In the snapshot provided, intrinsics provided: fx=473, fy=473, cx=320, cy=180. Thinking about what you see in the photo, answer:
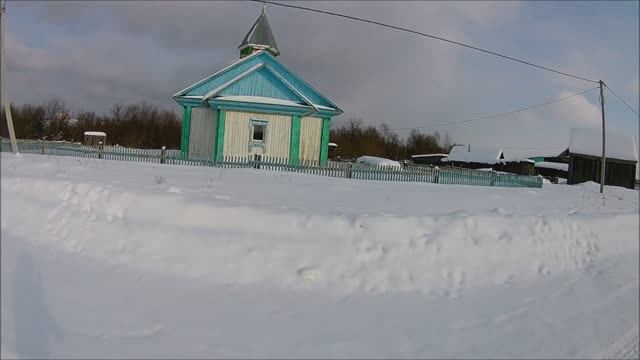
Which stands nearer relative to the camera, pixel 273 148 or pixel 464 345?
pixel 464 345

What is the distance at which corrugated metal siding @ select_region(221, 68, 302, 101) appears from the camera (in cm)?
1995

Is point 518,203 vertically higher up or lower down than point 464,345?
higher up

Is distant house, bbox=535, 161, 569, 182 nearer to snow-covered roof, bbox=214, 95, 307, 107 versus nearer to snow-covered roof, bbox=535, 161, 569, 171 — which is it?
snow-covered roof, bbox=535, 161, 569, 171

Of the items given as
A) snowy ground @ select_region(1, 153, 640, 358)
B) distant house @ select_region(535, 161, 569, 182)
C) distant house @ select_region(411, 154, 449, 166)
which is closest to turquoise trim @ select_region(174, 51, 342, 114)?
snowy ground @ select_region(1, 153, 640, 358)

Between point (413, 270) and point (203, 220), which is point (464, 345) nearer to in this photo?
point (413, 270)

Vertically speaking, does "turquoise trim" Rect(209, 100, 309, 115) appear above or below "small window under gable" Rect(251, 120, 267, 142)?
above

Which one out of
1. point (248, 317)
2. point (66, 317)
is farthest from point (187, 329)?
point (66, 317)

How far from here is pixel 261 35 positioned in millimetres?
25453

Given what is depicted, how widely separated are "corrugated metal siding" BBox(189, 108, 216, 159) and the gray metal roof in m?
6.81

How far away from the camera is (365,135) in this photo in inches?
3083

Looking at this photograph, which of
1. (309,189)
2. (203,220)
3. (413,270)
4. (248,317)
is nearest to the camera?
(248,317)

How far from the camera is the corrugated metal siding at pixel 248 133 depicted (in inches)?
760

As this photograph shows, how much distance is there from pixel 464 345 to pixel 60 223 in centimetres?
534

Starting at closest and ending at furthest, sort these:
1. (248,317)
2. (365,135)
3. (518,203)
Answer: (248,317), (518,203), (365,135)
